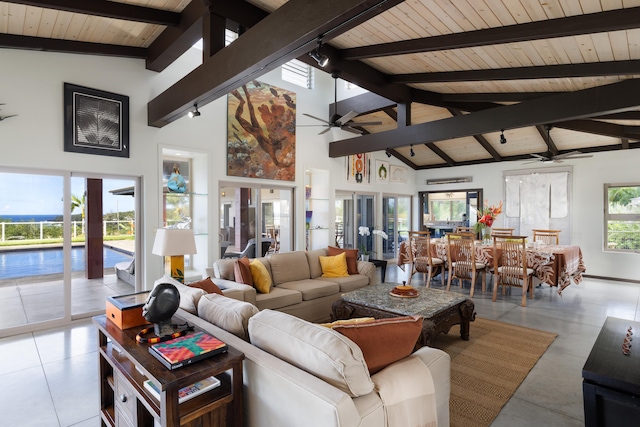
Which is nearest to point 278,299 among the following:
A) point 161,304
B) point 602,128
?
point 161,304

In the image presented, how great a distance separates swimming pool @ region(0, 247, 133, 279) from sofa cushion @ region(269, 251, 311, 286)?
2.49 m

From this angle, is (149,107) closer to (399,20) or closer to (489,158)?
(399,20)

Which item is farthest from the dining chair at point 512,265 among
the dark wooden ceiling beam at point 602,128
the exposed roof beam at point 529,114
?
the dark wooden ceiling beam at point 602,128

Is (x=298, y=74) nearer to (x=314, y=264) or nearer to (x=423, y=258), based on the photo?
(x=314, y=264)

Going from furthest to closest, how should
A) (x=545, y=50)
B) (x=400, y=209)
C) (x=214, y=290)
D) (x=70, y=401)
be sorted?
(x=400, y=209) → (x=545, y=50) → (x=214, y=290) → (x=70, y=401)

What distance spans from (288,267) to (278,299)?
764 millimetres

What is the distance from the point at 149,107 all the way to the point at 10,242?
2.32 metres

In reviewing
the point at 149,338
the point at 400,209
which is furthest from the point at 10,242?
the point at 400,209

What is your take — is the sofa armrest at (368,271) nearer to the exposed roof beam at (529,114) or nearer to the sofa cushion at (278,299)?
the sofa cushion at (278,299)

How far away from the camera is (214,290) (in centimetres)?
293

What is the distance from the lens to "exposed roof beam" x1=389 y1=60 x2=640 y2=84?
344 cm

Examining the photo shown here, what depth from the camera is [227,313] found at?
196 cm

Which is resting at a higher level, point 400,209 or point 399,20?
point 399,20

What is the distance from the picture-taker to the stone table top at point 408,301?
10.3 feet
